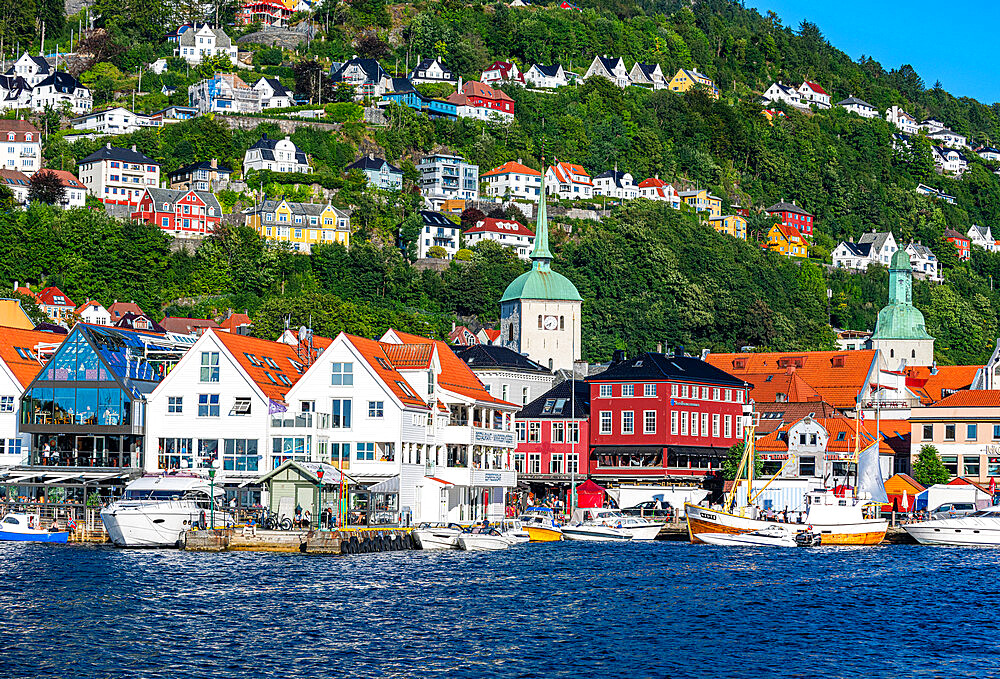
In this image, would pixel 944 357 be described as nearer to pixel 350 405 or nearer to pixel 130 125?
pixel 130 125

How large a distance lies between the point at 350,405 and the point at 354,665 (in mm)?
36009

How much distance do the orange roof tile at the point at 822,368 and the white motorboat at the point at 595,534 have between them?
32.0 metres

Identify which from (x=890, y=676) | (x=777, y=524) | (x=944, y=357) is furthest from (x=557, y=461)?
(x=944, y=357)

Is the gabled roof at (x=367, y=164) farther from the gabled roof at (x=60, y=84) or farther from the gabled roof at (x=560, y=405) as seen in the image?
the gabled roof at (x=560, y=405)

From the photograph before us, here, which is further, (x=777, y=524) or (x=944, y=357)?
(x=944, y=357)

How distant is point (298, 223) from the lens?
16288 cm

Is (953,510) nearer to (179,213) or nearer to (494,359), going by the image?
(494,359)

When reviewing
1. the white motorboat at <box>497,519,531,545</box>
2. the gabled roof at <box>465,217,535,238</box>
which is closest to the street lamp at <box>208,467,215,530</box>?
the white motorboat at <box>497,519,531,545</box>

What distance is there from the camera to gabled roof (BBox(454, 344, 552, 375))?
354ft

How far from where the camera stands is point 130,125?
601 feet

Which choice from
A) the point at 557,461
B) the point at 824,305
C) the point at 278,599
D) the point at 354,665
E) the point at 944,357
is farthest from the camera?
the point at 824,305

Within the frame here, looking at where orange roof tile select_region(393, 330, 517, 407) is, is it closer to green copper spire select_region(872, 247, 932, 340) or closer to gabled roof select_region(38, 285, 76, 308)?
gabled roof select_region(38, 285, 76, 308)

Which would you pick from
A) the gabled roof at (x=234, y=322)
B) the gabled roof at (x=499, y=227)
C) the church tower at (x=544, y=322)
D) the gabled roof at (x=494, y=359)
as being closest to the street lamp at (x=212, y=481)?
the gabled roof at (x=494, y=359)

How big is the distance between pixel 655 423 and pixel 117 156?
92540 millimetres
